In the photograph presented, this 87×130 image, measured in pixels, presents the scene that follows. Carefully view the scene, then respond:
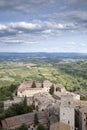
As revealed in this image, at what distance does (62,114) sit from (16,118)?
28.6 ft

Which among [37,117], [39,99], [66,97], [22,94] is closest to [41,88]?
[22,94]

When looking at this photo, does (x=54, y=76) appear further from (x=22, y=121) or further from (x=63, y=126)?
(x=63, y=126)

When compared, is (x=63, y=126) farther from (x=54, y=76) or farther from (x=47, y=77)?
(x=54, y=76)

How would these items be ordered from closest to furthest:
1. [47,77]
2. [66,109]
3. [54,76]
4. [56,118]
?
[66,109], [56,118], [47,77], [54,76]

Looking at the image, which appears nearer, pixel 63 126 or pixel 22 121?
pixel 63 126

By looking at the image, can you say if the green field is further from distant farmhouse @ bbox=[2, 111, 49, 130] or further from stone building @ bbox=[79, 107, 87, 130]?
stone building @ bbox=[79, 107, 87, 130]

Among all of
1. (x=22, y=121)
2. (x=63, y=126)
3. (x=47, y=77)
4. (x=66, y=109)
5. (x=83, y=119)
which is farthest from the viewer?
(x=47, y=77)

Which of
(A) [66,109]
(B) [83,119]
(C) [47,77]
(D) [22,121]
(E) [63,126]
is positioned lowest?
(C) [47,77]

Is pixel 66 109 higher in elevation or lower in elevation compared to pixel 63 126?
higher

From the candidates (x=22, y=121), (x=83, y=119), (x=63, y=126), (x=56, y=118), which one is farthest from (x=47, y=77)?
(x=63, y=126)

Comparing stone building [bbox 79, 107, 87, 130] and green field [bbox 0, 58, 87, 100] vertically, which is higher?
stone building [bbox 79, 107, 87, 130]

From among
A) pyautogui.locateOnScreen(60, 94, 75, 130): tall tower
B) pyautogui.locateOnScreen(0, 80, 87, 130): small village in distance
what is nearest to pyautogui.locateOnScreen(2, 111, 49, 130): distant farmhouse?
pyautogui.locateOnScreen(0, 80, 87, 130): small village in distance

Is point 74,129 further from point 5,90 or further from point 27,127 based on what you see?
point 5,90

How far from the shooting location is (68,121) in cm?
3694
